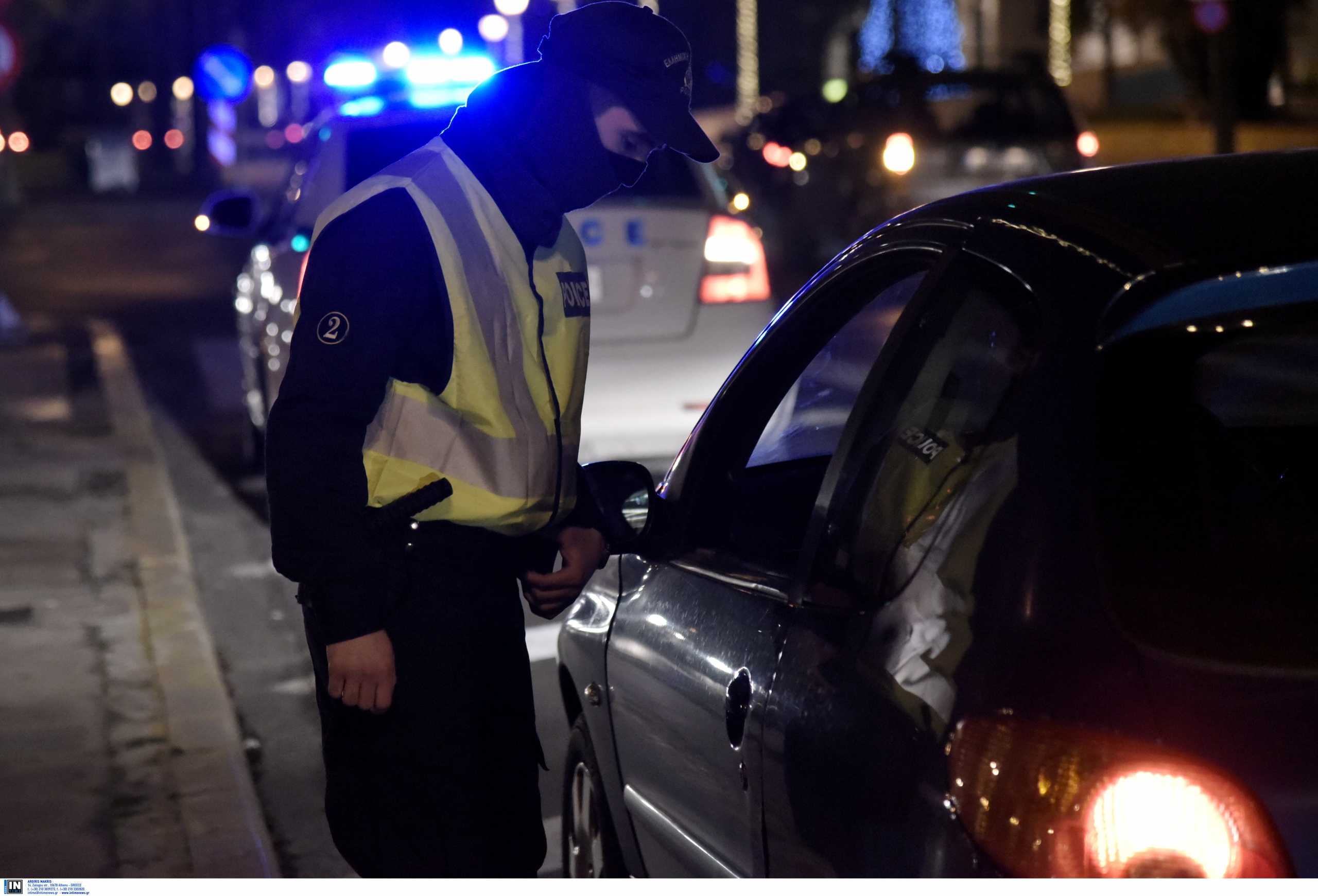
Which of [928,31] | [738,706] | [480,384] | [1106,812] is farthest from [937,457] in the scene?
[928,31]

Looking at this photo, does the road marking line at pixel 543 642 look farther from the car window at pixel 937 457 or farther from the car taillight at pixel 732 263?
the car window at pixel 937 457

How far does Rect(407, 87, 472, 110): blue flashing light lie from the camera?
8.03 meters

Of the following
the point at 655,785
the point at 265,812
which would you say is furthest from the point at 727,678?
the point at 265,812

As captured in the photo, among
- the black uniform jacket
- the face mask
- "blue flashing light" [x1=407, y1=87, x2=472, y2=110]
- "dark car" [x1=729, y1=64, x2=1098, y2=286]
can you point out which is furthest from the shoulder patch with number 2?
"dark car" [x1=729, y1=64, x2=1098, y2=286]

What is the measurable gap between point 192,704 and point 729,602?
320 cm

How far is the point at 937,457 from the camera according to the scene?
2350 millimetres

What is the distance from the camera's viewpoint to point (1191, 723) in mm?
1884

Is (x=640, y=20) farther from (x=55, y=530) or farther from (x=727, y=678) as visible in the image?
(x=55, y=530)

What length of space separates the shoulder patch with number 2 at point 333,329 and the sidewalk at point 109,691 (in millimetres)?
1911

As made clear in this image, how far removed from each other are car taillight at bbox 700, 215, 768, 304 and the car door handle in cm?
550

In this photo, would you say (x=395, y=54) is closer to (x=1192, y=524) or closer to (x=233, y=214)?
(x=233, y=214)

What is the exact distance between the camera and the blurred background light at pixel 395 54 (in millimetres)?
10930

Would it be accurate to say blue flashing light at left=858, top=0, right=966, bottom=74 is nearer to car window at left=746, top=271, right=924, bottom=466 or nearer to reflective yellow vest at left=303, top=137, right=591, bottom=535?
car window at left=746, top=271, right=924, bottom=466

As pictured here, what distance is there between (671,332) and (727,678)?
215 inches
